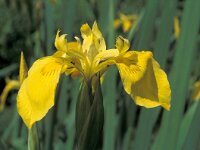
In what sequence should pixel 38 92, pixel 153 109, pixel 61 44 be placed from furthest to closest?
pixel 153 109, pixel 61 44, pixel 38 92

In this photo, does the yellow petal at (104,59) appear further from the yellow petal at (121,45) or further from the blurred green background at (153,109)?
the blurred green background at (153,109)

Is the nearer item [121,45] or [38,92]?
[38,92]

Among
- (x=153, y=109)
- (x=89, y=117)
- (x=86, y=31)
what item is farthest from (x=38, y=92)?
(x=153, y=109)

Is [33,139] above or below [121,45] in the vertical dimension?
below

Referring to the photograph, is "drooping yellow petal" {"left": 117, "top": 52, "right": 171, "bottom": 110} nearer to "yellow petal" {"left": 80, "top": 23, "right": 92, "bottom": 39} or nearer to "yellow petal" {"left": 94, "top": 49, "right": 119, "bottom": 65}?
"yellow petal" {"left": 94, "top": 49, "right": 119, "bottom": 65}

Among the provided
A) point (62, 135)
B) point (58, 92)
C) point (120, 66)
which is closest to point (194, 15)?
point (120, 66)

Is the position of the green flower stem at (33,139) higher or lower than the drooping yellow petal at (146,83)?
lower

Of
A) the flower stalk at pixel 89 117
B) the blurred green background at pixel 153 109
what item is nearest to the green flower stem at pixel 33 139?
the flower stalk at pixel 89 117

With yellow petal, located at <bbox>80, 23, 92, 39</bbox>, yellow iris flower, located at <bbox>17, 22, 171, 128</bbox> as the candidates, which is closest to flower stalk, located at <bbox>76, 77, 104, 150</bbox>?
yellow iris flower, located at <bbox>17, 22, 171, 128</bbox>

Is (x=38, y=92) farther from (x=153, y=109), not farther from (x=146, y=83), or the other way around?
(x=153, y=109)
